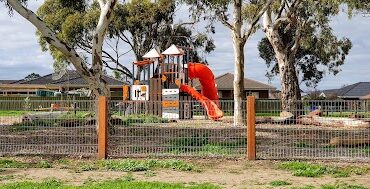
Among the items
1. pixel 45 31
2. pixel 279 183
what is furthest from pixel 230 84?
pixel 279 183

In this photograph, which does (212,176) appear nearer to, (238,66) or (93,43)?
(93,43)

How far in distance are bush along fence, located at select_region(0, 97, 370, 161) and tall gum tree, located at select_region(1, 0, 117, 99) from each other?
2.30 metres

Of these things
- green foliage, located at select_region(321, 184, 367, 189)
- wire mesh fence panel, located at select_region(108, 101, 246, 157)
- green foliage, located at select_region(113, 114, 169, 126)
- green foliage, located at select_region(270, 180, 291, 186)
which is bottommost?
green foliage, located at select_region(321, 184, 367, 189)

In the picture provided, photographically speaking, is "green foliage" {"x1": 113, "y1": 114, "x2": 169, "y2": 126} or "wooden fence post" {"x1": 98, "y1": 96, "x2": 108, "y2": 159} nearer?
"wooden fence post" {"x1": 98, "y1": 96, "x2": 108, "y2": 159}

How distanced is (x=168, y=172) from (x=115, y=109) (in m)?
3.58

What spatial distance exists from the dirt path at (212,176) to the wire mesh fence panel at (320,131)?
1459 millimetres

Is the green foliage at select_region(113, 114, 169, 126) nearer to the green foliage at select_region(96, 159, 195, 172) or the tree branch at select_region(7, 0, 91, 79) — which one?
the green foliage at select_region(96, 159, 195, 172)

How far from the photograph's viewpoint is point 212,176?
11.4 meters

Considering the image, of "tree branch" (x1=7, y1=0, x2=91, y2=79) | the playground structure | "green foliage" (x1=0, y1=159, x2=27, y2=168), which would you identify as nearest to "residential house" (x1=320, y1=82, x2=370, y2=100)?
the playground structure

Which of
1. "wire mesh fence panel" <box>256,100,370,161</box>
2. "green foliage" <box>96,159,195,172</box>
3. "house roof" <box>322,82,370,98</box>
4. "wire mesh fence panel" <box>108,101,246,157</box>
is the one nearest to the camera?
"green foliage" <box>96,159,195,172</box>

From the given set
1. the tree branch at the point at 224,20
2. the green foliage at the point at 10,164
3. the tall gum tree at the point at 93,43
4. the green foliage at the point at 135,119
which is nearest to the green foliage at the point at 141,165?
the green foliage at the point at 135,119

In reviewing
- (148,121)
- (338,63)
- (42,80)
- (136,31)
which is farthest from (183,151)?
(42,80)

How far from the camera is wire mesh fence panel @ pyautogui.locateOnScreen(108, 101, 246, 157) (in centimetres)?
1411

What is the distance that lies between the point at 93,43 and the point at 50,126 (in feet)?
13.1
